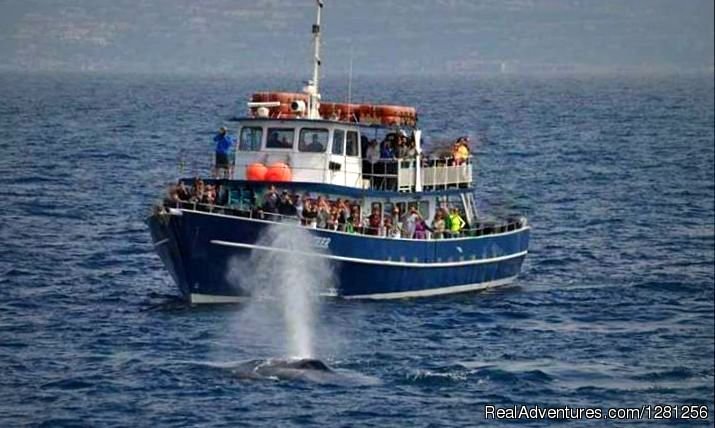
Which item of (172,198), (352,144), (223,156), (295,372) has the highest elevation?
(352,144)

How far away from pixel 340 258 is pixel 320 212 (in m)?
1.52

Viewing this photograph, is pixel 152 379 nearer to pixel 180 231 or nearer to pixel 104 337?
pixel 104 337

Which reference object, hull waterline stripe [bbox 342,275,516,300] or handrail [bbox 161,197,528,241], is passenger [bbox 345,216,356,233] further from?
hull waterline stripe [bbox 342,275,516,300]

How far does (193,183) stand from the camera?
68.3 m

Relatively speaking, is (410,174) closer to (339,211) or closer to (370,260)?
(339,211)

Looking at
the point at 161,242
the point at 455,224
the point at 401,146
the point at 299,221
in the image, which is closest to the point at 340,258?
the point at 299,221

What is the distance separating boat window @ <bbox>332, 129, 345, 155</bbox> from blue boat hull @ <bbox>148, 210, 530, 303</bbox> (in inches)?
148

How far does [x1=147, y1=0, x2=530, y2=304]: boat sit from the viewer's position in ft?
217

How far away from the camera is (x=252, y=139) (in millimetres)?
70938

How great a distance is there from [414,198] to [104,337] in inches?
625

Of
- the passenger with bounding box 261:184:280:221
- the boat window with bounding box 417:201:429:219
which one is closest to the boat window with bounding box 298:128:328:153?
the passenger with bounding box 261:184:280:221

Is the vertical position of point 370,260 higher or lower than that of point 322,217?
lower

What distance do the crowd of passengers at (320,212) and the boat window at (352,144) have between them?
71.6 inches

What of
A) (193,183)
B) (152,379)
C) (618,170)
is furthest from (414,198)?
(618,170)
